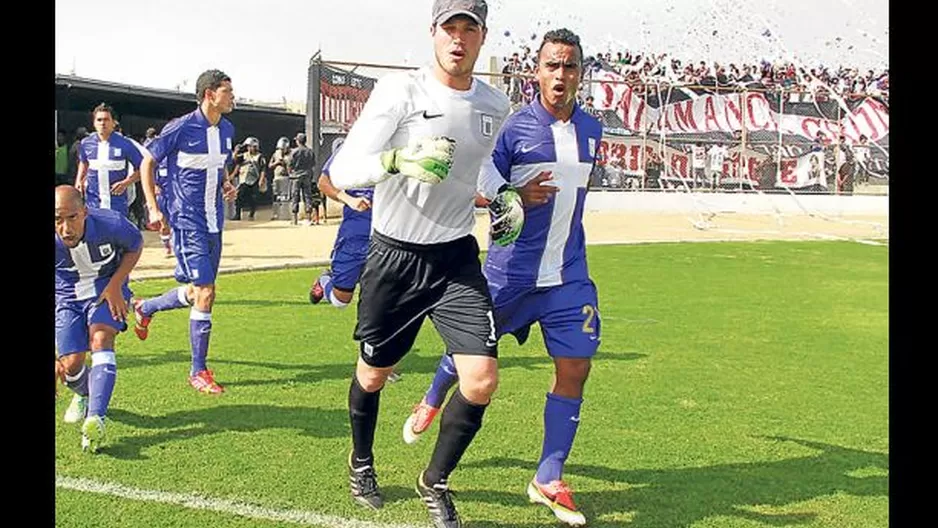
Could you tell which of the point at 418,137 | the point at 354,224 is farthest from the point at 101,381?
the point at 354,224

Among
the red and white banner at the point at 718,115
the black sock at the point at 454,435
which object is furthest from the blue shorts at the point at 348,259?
the red and white banner at the point at 718,115

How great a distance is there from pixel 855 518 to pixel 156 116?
82.4 ft

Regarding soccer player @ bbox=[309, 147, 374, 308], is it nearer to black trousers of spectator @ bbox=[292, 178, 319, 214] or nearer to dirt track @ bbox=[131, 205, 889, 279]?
dirt track @ bbox=[131, 205, 889, 279]

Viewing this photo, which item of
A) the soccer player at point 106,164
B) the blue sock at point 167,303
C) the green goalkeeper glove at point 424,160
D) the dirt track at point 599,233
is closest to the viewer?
the green goalkeeper glove at point 424,160

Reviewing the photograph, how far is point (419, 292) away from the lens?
4418 mm

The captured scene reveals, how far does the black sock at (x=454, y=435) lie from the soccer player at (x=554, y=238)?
1.54 ft

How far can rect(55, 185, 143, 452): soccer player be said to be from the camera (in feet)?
17.5

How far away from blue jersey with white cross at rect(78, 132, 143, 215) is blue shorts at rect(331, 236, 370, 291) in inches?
138

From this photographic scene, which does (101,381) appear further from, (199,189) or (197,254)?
(199,189)

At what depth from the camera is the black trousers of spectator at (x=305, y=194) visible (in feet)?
71.0

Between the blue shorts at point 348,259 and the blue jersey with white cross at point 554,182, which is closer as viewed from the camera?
the blue jersey with white cross at point 554,182

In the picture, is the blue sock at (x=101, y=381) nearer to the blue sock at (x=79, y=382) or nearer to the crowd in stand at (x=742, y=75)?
the blue sock at (x=79, y=382)
